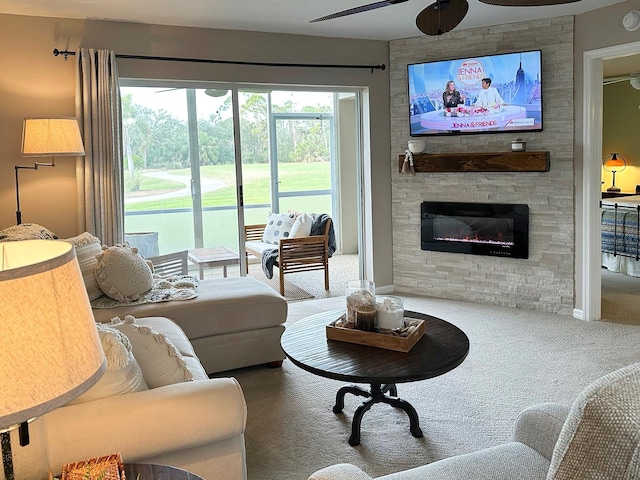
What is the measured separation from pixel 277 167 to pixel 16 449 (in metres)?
6.47

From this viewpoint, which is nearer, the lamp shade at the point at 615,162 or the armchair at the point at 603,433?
the armchair at the point at 603,433

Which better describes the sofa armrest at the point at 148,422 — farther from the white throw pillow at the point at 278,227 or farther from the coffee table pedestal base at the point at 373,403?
the white throw pillow at the point at 278,227

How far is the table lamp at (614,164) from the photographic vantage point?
866cm

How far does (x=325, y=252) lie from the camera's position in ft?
20.2

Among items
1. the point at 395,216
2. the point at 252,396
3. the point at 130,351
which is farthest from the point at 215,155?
the point at 130,351

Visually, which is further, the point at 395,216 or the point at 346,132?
the point at 346,132

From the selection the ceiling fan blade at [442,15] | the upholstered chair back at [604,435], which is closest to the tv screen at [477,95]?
the ceiling fan blade at [442,15]

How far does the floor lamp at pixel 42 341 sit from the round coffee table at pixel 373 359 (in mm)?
1611

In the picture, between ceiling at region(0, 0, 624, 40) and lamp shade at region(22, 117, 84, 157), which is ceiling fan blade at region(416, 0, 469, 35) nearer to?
ceiling at region(0, 0, 624, 40)

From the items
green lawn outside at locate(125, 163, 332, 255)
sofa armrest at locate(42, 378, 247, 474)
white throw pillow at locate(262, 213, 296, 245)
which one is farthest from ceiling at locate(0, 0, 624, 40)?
sofa armrest at locate(42, 378, 247, 474)

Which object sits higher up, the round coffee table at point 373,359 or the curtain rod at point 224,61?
the curtain rod at point 224,61

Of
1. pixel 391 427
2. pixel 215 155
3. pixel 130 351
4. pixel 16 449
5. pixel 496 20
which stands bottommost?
pixel 391 427

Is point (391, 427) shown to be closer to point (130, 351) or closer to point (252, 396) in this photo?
point (252, 396)

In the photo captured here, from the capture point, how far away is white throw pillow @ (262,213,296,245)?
6.55 metres
